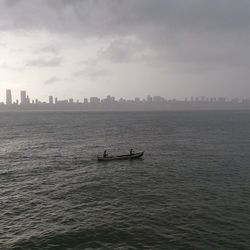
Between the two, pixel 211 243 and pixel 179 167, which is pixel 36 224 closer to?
pixel 211 243

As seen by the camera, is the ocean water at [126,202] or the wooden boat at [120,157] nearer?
the ocean water at [126,202]

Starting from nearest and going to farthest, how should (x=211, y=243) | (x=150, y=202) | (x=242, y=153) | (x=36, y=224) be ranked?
(x=211, y=243) < (x=36, y=224) < (x=150, y=202) < (x=242, y=153)

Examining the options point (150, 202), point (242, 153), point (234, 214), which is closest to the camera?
point (234, 214)

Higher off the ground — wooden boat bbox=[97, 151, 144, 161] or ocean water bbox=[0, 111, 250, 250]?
wooden boat bbox=[97, 151, 144, 161]

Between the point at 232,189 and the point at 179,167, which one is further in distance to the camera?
the point at 179,167

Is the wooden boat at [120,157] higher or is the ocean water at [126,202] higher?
the wooden boat at [120,157]

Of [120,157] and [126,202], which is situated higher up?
[120,157]

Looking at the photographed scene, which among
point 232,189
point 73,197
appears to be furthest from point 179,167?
point 73,197

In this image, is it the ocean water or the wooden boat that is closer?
the ocean water

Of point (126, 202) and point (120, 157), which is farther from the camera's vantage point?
point (120, 157)

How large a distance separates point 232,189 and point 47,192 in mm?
26876

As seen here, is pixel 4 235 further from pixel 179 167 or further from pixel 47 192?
pixel 179 167

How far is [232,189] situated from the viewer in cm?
4456

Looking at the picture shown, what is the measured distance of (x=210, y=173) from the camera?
54.2 metres
